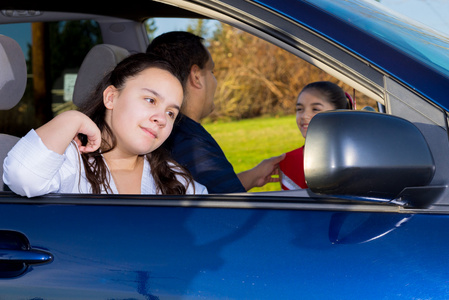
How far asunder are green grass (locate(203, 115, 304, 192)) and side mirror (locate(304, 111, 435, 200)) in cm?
654

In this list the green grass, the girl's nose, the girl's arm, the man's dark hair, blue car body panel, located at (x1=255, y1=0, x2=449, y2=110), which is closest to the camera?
blue car body panel, located at (x1=255, y1=0, x2=449, y2=110)

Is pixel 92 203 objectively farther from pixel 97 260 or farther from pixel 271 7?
pixel 271 7

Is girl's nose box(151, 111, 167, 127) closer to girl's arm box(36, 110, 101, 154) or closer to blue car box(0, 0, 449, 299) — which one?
girl's arm box(36, 110, 101, 154)

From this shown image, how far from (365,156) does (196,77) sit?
1.39m

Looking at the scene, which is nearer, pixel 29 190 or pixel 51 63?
pixel 29 190

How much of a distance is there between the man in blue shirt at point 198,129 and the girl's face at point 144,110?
277 mm

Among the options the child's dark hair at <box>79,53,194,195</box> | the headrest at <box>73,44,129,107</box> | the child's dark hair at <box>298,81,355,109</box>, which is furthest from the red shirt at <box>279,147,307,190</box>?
the headrest at <box>73,44,129,107</box>

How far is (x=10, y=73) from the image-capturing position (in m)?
1.94

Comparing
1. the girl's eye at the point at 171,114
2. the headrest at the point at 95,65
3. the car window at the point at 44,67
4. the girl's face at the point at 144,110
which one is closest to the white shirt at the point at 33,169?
the girl's face at the point at 144,110

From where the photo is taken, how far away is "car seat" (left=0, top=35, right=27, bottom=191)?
1.92m

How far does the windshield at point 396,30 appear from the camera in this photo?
1424 millimetres

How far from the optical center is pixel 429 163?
1.20m

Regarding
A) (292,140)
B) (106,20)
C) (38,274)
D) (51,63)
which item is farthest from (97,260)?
(292,140)

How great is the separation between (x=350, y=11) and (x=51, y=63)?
445 cm
